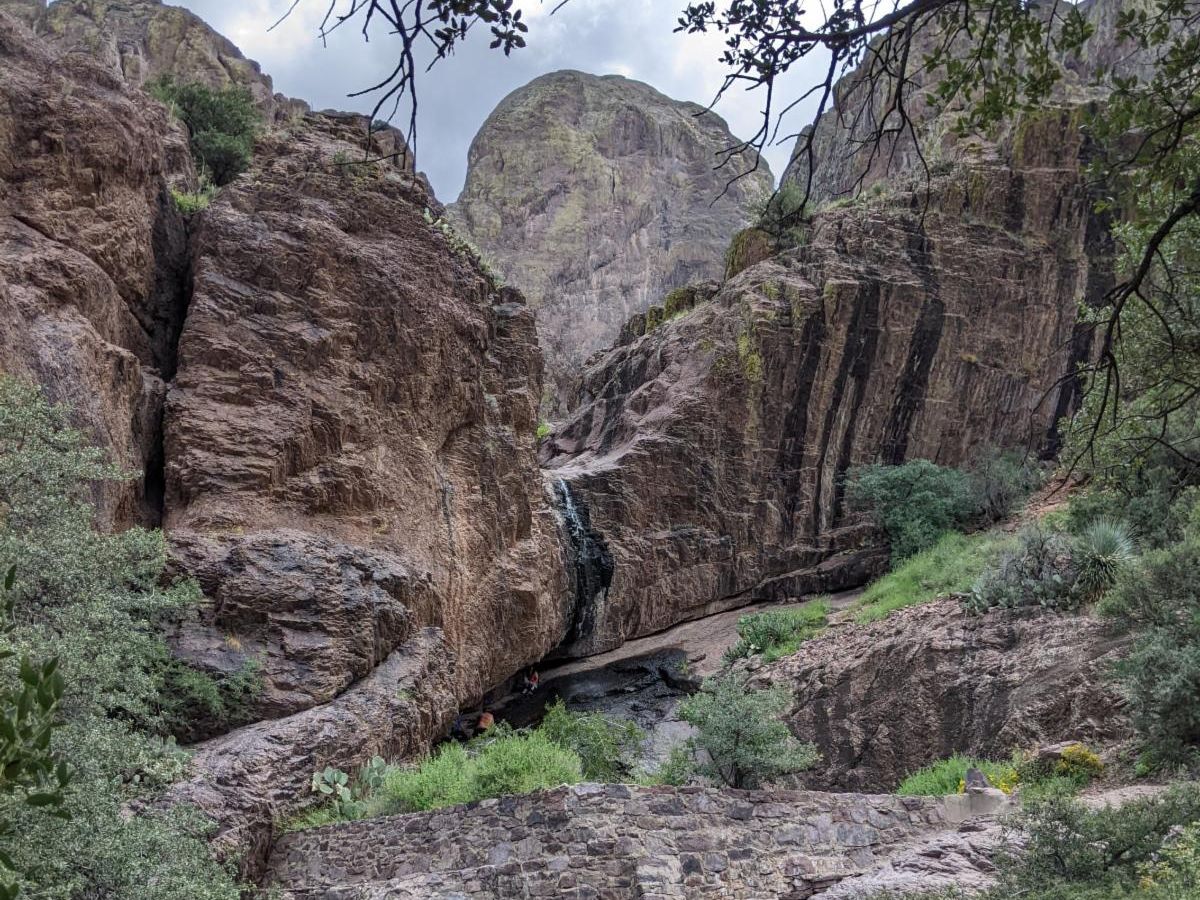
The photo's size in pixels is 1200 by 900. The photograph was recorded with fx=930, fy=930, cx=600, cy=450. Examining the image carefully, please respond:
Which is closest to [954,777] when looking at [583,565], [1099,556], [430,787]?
[1099,556]

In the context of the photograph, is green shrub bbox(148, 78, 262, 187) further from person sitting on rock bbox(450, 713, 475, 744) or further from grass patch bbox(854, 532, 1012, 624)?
grass patch bbox(854, 532, 1012, 624)

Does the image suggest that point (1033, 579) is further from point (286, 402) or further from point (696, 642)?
point (286, 402)

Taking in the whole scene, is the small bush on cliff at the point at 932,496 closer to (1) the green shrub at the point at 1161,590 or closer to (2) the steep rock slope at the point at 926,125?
(2) the steep rock slope at the point at 926,125

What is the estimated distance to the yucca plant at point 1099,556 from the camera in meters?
13.6

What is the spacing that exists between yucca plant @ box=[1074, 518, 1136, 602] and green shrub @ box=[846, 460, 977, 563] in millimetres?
8832

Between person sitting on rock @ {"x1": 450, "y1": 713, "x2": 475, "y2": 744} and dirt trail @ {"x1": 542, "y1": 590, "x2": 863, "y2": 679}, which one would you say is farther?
dirt trail @ {"x1": 542, "y1": 590, "x2": 863, "y2": 679}

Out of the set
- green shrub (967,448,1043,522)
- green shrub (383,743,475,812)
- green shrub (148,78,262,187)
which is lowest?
green shrub (383,743,475,812)

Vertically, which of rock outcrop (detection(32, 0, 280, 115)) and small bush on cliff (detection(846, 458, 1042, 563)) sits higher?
rock outcrop (detection(32, 0, 280, 115))

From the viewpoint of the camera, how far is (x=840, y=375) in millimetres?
25484

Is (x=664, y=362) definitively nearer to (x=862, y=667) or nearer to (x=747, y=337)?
(x=747, y=337)

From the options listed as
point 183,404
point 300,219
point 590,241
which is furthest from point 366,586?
point 590,241

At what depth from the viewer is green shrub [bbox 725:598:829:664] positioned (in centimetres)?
2019

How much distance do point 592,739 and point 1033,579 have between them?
7389 millimetres

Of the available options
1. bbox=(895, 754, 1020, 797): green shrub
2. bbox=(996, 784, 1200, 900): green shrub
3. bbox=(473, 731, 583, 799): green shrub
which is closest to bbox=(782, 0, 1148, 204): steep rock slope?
bbox=(895, 754, 1020, 797): green shrub
